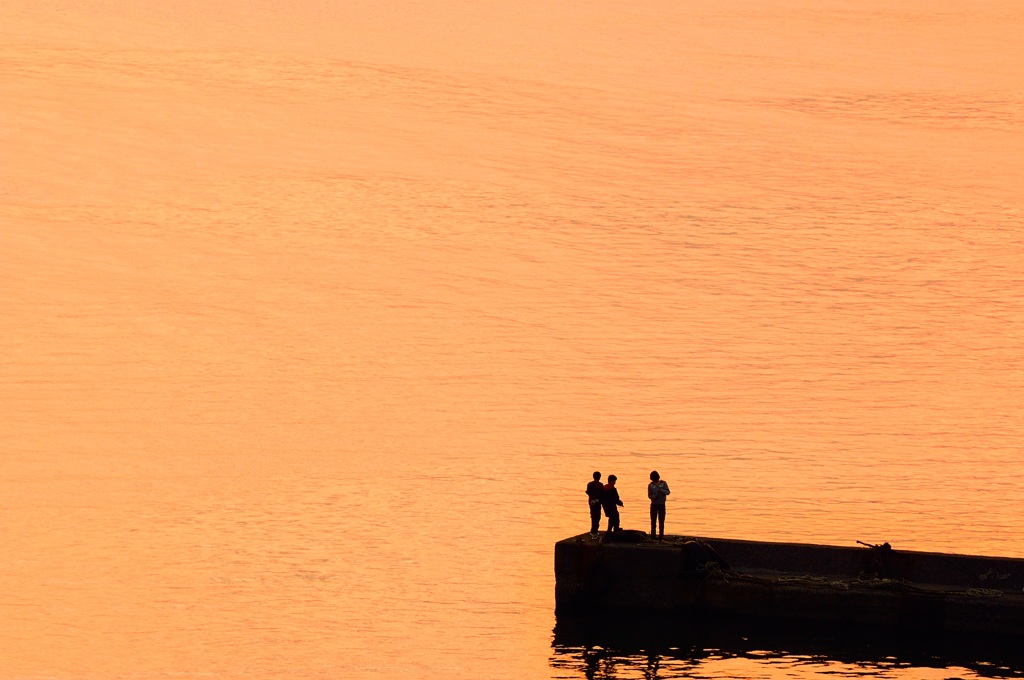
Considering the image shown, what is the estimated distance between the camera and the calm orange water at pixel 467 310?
58406 mm

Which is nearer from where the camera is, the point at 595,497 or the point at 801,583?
the point at 801,583

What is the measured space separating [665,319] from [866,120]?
50578 millimetres

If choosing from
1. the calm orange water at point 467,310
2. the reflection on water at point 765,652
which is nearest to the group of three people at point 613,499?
the reflection on water at point 765,652

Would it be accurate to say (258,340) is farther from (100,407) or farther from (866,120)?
(866,120)

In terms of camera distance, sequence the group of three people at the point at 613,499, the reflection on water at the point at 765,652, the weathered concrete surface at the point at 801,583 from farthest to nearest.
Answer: the group of three people at the point at 613,499 < the weathered concrete surface at the point at 801,583 < the reflection on water at the point at 765,652

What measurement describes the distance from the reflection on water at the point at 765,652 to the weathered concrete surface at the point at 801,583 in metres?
0.39

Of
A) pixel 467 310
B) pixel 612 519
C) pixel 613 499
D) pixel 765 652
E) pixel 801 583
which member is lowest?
pixel 765 652

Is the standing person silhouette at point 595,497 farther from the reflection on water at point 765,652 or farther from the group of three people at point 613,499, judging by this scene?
the reflection on water at point 765,652

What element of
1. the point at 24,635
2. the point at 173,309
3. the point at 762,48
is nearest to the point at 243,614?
the point at 24,635

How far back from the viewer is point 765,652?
43344mm

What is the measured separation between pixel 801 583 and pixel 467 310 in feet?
226

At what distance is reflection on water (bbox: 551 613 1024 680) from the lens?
41562 mm

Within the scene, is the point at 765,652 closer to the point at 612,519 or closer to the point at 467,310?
the point at 612,519

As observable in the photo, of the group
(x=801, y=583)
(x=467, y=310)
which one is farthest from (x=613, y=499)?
(x=467, y=310)
